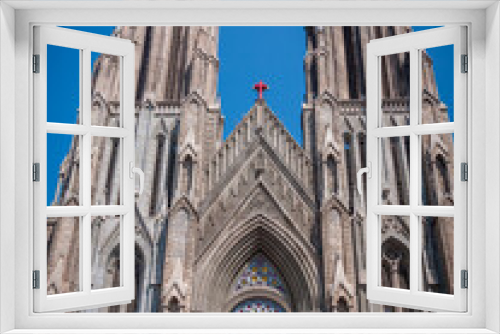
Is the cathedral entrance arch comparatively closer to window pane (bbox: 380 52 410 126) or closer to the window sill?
window pane (bbox: 380 52 410 126)

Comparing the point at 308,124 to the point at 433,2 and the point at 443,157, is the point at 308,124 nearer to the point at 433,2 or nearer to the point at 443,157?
the point at 443,157

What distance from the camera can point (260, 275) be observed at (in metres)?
14.2

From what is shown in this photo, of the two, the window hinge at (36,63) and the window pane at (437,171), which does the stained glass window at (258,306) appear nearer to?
the window pane at (437,171)

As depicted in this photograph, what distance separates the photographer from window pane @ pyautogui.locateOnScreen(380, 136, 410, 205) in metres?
13.6

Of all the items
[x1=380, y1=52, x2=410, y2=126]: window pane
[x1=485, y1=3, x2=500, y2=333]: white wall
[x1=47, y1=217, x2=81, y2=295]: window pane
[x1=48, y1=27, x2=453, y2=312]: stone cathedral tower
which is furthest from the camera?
[x1=380, y1=52, x2=410, y2=126]: window pane

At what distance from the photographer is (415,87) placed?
9.17ft

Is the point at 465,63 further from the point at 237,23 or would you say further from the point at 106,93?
the point at 106,93

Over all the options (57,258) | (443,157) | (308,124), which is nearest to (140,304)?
(57,258)

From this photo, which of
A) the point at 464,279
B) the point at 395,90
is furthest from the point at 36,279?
the point at 395,90

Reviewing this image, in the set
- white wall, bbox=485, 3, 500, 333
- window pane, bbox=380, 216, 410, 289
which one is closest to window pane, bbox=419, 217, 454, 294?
window pane, bbox=380, 216, 410, 289

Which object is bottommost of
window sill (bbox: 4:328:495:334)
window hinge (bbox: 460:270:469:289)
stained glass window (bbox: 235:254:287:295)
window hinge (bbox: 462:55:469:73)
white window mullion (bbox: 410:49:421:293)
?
stained glass window (bbox: 235:254:287:295)

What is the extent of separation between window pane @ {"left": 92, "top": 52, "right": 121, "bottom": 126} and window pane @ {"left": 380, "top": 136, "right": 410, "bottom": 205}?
23.9 ft

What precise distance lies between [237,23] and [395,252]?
11.4m

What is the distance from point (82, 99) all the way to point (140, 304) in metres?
10.6
